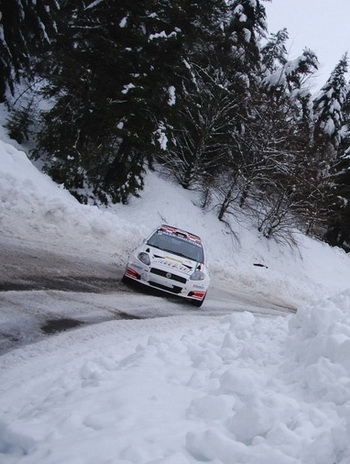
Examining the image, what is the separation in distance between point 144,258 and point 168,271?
25.2 inches

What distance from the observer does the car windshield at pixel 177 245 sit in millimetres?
9461

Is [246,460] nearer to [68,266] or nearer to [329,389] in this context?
[329,389]

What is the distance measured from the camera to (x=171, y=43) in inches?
588

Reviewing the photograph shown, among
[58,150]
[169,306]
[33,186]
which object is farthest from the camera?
[58,150]

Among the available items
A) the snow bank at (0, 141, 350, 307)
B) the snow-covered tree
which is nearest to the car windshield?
the snow bank at (0, 141, 350, 307)

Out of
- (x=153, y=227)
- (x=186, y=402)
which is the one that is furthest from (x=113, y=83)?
(x=186, y=402)

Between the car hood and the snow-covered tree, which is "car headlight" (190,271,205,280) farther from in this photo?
the snow-covered tree

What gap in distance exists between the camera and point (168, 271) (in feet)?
28.0

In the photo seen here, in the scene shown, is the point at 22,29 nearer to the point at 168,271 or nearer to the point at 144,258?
the point at 144,258

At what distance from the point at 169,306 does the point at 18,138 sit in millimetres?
12343

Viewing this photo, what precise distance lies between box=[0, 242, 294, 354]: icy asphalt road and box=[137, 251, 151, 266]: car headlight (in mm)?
687

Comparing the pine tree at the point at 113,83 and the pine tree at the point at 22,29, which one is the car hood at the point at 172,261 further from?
the pine tree at the point at 22,29

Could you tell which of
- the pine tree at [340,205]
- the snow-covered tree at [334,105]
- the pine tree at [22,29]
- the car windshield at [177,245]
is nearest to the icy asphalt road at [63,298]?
the car windshield at [177,245]

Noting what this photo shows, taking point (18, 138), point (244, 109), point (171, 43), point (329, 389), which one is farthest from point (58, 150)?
point (329, 389)
